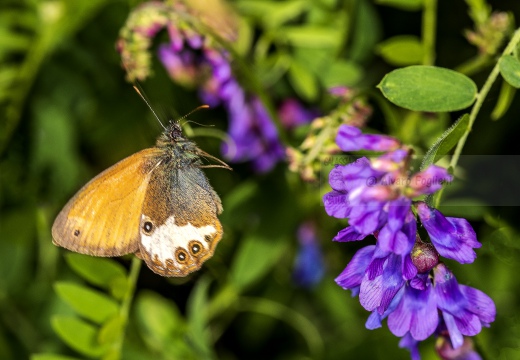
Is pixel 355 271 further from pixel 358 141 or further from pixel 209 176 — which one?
pixel 209 176

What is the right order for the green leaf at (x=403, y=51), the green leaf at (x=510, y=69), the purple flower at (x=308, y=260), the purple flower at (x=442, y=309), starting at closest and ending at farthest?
1. the purple flower at (x=442, y=309)
2. the green leaf at (x=510, y=69)
3. the green leaf at (x=403, y=51)
4. the purple flower at (x=308, y=260)

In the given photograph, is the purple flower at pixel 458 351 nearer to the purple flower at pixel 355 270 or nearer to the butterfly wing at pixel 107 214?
the purple flower at pixel 355 270

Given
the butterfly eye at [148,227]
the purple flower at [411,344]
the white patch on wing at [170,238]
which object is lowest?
the purple flower at [411,344]

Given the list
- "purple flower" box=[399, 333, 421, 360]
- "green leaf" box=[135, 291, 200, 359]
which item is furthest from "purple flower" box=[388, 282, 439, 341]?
"green leaf" box=[135, 291, 200, 359]

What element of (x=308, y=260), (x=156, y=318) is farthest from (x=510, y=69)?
(x=156, y=318)

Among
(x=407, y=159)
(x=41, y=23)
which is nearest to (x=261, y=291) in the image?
(x=41, y=23)

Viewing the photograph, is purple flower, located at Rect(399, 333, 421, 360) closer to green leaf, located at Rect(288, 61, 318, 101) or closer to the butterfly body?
the butterfly body

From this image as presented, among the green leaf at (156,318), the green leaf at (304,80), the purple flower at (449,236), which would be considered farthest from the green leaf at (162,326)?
the purple flower at (449,236)
